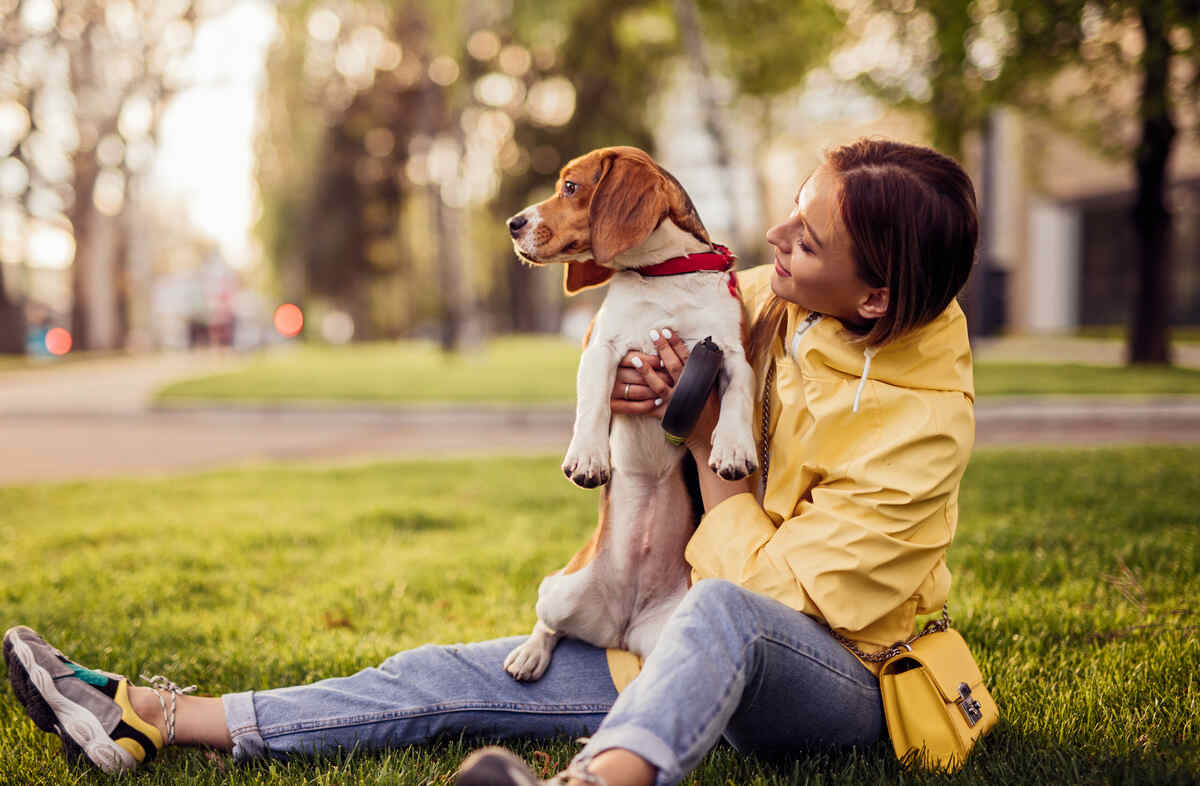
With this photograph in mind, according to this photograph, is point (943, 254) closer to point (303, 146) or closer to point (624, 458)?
point (624, 458)

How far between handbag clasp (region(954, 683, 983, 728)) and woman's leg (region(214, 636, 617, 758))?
0.90 m

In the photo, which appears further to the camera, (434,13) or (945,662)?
(434,13)

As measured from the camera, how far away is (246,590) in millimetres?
4270

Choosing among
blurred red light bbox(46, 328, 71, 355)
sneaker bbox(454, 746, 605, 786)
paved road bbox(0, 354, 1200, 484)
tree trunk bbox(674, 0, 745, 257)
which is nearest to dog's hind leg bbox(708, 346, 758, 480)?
sneaker bbox(454, 746, 605, 786)

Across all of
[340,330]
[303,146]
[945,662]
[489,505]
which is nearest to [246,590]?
[489,505]

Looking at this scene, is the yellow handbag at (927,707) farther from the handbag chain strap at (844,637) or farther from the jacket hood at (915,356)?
the jacket hood at (915,356)

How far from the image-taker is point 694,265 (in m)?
2.72

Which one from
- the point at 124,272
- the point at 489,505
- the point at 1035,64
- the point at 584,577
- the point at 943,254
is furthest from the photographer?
the point at 124,272

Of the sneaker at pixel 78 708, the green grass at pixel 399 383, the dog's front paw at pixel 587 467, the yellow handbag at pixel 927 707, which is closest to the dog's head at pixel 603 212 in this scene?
the dog's front paw at pixel 587 467

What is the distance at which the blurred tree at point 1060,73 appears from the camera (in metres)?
9.23

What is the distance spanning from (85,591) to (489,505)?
2516 millimetres

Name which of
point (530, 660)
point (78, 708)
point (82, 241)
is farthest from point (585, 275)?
point (82, 241)

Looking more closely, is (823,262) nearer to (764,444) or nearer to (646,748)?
(764,444)

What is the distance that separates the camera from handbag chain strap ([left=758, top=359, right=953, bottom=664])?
2.20 m
